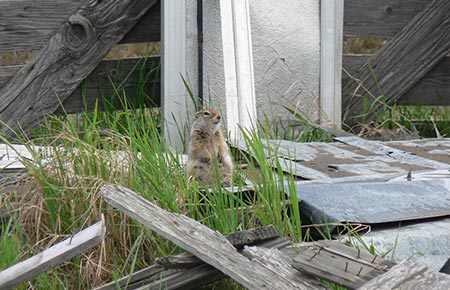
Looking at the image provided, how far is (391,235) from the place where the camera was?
15.0 ft

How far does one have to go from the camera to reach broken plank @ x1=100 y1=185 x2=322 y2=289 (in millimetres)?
3658

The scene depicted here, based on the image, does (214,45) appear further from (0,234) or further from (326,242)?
(326,242)

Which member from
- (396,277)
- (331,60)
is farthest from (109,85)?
(396,277)

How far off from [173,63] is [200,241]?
3.36 meters

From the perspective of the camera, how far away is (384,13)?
8.28 meters

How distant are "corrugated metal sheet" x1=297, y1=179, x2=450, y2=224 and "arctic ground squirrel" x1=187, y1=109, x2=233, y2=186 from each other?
577mm

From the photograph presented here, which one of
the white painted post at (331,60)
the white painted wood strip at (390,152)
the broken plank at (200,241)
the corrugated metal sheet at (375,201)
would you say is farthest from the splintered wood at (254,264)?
the white painted post at (331,60)

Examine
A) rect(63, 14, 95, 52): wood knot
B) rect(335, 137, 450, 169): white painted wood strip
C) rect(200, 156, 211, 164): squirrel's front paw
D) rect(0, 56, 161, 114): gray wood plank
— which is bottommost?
rect(335, 137, 450, 169): white painted wood strip

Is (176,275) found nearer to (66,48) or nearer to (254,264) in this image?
(254,264)

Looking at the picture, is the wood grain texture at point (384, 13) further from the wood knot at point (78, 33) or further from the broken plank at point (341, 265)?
the broken plank at point (341, 265)

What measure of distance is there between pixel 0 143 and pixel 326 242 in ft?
11.6

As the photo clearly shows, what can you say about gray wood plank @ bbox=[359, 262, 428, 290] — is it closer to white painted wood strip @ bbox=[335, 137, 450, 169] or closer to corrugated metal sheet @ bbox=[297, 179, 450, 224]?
corrugated metal sheet @ bbox=[297, 179, 450, 224]

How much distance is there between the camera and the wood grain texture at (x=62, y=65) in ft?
23.6

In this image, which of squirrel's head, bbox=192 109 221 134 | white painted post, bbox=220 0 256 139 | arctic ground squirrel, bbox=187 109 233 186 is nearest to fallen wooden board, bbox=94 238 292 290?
arctic ground squirrel, bbox=187 109 233 186
